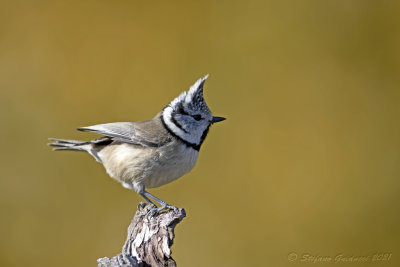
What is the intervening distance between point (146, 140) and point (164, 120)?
0.29m

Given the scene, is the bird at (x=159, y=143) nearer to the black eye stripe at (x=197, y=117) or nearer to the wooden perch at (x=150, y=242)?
the black eye stripe at (x=197, y=117)

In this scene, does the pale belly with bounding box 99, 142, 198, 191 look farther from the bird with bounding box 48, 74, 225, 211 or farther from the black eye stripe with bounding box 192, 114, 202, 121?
the black eye stripe with bounding box 192, 114, 202, 121

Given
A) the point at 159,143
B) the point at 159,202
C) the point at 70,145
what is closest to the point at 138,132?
the point at 159,143

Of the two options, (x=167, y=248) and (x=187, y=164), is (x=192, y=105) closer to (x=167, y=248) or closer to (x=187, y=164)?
(x=187, y=164)

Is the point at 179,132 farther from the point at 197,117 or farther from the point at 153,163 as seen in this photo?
the point at 153,163

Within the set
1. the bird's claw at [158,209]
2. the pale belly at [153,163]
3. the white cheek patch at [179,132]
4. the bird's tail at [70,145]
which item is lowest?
the bird's claw at [158,209]

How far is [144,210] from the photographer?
3.07m

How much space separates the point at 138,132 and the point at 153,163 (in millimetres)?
320

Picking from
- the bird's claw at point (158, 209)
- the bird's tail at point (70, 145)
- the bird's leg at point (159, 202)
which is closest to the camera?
the bird's claw at point (158, 209)

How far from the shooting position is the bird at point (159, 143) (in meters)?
3.18

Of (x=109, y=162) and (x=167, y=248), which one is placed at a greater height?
(x=109, y=162)

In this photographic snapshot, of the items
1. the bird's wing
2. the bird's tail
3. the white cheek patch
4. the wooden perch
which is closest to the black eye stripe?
the white cheek patch

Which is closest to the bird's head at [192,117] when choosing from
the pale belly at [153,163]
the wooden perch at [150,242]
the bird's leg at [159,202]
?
the pale belly at [153,163]

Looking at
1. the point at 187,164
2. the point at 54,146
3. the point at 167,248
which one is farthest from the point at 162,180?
the point at 54,146
